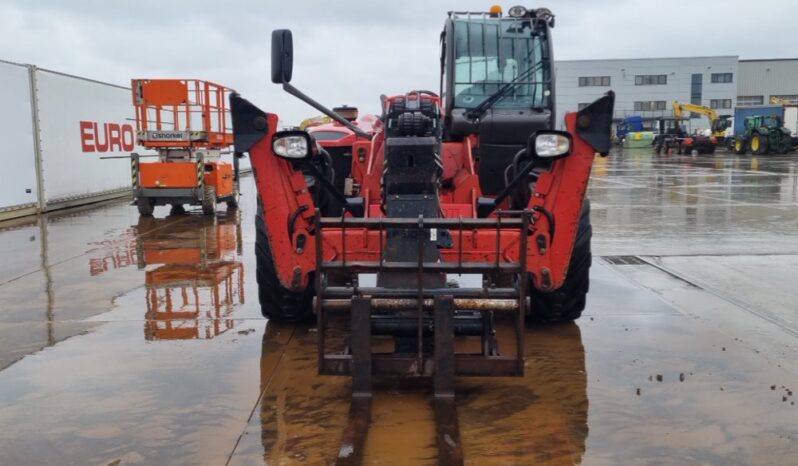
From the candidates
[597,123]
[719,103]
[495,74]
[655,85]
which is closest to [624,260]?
[495,74]

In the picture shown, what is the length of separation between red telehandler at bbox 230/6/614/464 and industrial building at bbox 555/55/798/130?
6947 centimetres

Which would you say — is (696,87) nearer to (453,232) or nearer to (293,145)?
(453,232)

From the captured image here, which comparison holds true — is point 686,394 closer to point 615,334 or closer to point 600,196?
Result: point 615,334

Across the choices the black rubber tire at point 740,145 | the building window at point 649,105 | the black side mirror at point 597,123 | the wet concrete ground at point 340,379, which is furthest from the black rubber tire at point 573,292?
the building window at point 649,105

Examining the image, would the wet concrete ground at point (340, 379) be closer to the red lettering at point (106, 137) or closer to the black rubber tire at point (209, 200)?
the black rubber tire at point (209, 200)

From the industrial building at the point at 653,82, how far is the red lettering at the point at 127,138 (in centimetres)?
5840

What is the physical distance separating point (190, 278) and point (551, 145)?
479 centimetres

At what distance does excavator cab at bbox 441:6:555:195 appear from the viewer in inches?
240

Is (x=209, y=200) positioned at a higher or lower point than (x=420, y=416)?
higher

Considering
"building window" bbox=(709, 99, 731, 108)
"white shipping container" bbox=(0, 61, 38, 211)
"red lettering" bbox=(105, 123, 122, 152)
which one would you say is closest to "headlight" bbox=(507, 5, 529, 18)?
"white shipping container" bbox=(0, 61, 38, 211)

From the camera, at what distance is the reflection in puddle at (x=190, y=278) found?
19.5ft

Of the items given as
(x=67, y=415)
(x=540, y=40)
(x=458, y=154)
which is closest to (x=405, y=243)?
(x=458, y=154)

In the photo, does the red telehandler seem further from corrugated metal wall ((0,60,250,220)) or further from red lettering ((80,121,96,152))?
red lettering ((80,121,96,152))

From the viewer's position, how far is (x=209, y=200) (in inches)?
552
